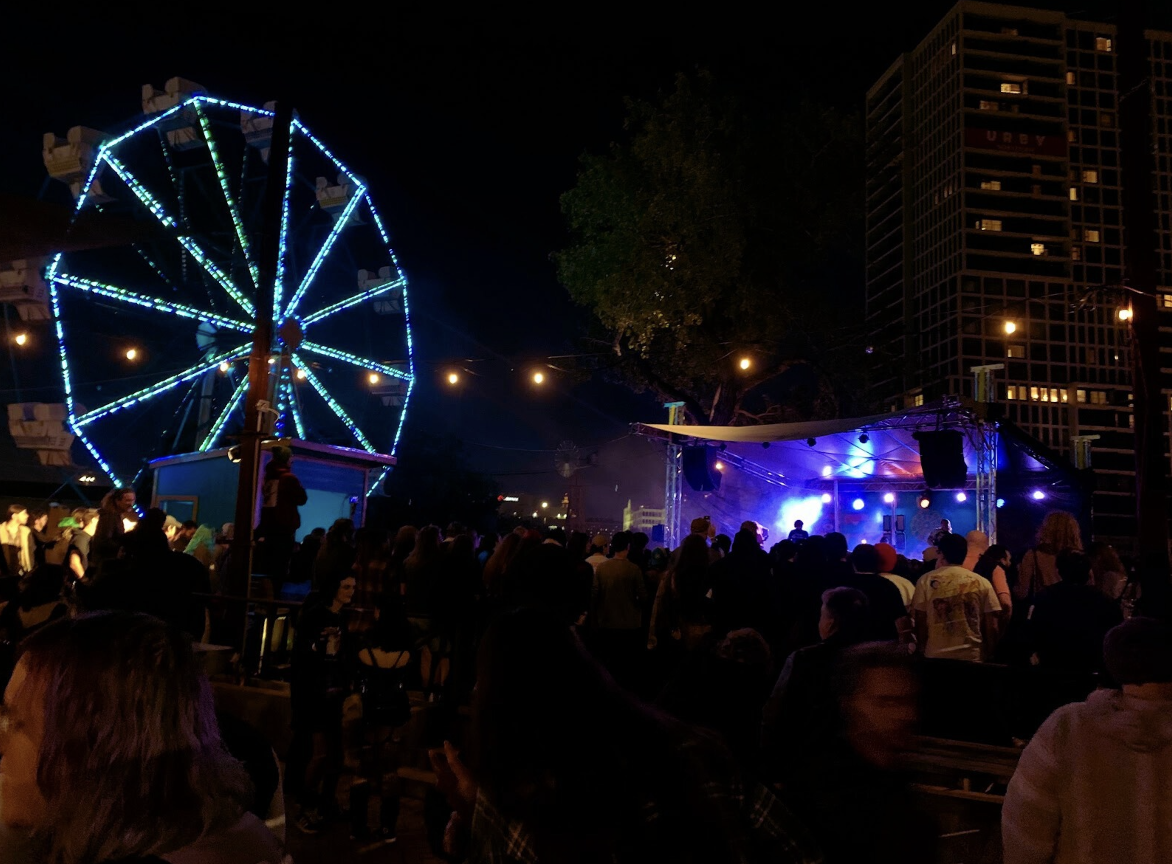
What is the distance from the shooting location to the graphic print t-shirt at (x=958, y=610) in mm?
6027

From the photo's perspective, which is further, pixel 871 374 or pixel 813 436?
pixel 871 374

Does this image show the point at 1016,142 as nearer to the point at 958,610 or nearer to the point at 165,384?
the point at 165,384

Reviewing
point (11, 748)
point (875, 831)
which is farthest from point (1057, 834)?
point (11, 748)

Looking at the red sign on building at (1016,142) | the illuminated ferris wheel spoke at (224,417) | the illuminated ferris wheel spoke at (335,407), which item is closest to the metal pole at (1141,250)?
the illuminated ferris wheel spoke at (335,407)

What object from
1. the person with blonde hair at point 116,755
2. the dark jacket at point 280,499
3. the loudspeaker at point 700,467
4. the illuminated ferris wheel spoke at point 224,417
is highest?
the illuminated ferris wheel spoke at point 224,417

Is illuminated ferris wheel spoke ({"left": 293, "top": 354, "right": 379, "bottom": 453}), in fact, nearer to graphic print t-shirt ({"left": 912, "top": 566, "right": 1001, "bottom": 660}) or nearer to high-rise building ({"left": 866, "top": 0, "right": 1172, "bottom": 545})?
graphic print t-shirt ({"left": 912, "top": 566, "right": 1001, "bottom": 660})

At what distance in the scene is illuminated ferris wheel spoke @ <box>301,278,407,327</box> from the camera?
1967 cm

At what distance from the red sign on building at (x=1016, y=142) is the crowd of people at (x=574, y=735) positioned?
77038 mm

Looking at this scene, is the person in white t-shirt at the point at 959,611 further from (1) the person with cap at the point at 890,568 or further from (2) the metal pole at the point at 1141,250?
(2) the metal pole at the point at 1141,250

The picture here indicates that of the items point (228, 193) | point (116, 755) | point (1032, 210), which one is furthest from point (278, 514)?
point (1032, 210)

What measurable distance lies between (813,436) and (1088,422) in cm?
A: 7176

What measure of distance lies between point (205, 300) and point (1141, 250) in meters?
17.5

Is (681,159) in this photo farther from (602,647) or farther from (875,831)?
(875,831)

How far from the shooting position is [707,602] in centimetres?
699
